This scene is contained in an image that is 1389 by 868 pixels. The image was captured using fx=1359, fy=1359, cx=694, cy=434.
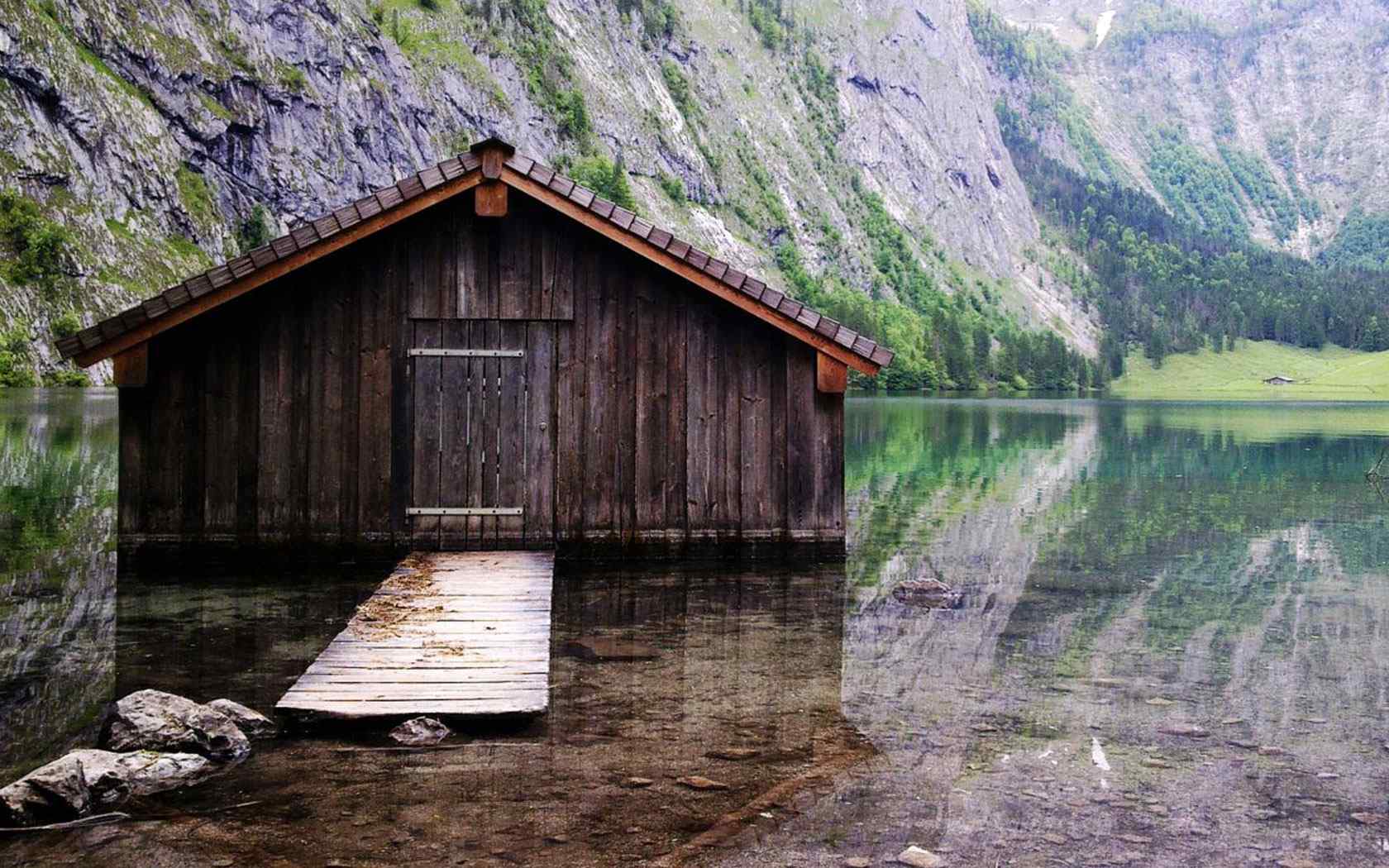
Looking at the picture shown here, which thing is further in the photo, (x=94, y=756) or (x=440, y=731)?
(x=440, y=731)

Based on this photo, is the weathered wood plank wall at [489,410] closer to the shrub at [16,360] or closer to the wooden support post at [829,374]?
the wooden support post at [829,374]

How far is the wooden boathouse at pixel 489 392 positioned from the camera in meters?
14.6

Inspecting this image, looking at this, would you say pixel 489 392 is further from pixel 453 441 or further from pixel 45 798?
pixel 45 798

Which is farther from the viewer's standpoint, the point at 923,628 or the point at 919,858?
the point at 923,628

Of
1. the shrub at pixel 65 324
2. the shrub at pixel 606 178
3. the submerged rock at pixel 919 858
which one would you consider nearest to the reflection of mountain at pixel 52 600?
the submerged rock at pixel 919 858

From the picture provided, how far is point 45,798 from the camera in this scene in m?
6.90

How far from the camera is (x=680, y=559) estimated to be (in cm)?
1535

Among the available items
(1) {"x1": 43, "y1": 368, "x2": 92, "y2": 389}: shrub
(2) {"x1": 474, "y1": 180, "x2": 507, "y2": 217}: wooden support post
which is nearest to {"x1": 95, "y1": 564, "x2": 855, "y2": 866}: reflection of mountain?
(2) {"x1": 474, "y1": 180, "x2": 507, "y2": 217}: wooden support post

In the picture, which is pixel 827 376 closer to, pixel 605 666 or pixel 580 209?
pixel 580 209

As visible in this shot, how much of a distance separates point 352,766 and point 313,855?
1.43 m

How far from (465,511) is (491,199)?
3.43m

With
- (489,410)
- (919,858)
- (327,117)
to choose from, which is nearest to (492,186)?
(489,410)

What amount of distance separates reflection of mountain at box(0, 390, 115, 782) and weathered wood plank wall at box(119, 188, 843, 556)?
1290 mm

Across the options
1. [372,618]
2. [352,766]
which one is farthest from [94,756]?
[372,618]
